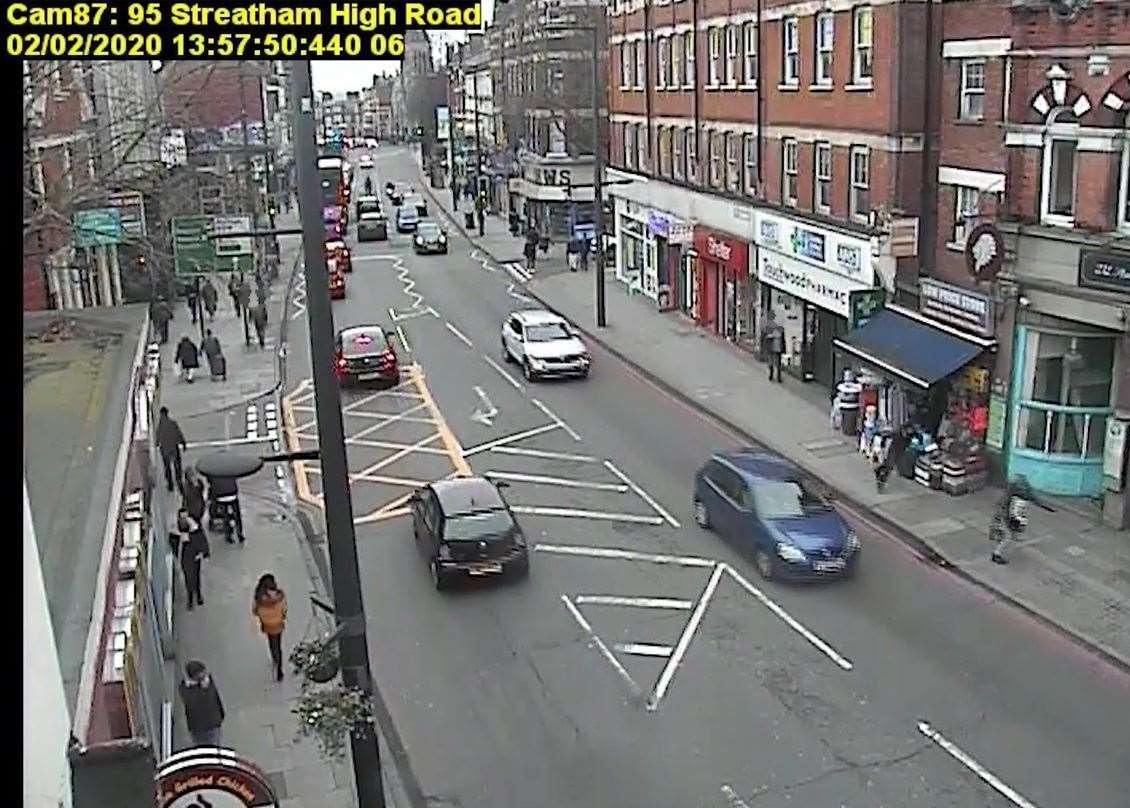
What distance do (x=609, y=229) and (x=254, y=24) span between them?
150ft

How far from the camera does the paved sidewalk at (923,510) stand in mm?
16188

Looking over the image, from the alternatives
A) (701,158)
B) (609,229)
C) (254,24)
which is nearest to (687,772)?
(254,24)

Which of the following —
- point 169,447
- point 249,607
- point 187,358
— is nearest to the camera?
point 249,607

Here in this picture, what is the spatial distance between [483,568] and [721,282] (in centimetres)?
1858

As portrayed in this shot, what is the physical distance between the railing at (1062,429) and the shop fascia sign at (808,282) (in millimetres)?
5263

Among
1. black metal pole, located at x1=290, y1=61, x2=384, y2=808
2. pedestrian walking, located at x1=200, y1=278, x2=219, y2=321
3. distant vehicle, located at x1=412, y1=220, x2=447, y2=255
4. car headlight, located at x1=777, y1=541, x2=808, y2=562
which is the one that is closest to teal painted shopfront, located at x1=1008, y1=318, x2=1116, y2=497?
car headlight, located at x1=777, y1=541, x2=808, y2=562

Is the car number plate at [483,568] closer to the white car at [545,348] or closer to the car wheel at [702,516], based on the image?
the car wheel at [702,516]

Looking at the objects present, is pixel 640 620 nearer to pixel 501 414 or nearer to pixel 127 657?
pixel 127 657

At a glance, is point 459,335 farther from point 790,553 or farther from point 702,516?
point 790,553

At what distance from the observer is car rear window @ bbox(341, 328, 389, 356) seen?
30.3m

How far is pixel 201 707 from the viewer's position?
12625mm

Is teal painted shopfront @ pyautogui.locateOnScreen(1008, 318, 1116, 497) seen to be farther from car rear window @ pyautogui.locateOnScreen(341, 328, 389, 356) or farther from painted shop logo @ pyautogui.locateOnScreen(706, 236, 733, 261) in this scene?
car rear window @ pyautogui.locateOnScreen(341, 328, 389, 356)

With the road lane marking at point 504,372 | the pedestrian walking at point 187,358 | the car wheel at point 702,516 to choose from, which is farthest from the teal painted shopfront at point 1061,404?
the pedestrian walking at point 187,358

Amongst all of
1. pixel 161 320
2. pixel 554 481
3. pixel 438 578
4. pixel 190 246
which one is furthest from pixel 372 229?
pixel 438 578
